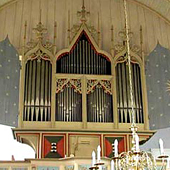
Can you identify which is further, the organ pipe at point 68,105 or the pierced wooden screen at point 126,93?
the pierced wooden screen at point 126,93

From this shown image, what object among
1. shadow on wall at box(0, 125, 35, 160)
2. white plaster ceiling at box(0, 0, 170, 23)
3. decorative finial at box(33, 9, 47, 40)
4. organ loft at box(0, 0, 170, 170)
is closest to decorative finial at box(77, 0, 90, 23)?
organ loft at box(0, 0, 170, 170)

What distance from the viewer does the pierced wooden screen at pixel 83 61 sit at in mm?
13602

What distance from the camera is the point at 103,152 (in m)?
12.6

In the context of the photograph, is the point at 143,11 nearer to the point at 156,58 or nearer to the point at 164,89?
the point at 156,58

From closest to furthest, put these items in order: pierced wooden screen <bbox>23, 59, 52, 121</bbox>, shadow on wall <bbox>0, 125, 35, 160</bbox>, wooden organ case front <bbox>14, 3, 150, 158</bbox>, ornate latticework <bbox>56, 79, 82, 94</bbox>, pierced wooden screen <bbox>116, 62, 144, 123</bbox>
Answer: wooden organ case front <bbox>14, 3, 150, 158</bbox>, pierced wooden screen <bbox>23, 59, 52, 121</bbox>, pierced wooden screen <bbox>116, 62, 144, 123</bbox>, ornate latticework <bbox>56, 79, 82, 94</bbox>, shadow on wall <bbox>0, 125, 35, 160</bbox>

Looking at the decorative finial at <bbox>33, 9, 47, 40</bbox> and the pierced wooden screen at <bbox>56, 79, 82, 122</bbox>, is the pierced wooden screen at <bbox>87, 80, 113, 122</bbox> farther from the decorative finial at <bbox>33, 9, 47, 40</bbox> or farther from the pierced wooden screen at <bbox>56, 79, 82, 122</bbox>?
the decorative finial at <bbox>33, 9, 47, 40</bbox>

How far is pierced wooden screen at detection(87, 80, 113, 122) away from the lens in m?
13.0

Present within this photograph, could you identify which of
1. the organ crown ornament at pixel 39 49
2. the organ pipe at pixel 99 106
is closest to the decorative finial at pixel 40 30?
the organ crown ornament at pixel 39 49

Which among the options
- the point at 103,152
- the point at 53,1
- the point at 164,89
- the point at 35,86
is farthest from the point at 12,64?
the point at 164,89

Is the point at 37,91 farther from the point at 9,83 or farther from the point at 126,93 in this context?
the point at 126,93

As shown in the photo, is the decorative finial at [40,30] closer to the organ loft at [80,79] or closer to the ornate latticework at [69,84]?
the organ loft at [80,79]

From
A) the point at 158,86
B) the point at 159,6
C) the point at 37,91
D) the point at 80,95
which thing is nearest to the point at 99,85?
the point at 80,95

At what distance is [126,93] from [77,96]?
1515 millimetres

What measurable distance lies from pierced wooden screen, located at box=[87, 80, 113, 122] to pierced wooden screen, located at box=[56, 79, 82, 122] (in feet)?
1.00
